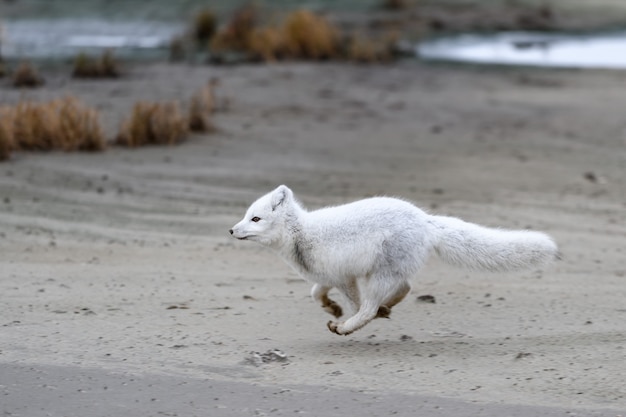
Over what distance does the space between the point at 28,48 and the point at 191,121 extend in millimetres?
9635

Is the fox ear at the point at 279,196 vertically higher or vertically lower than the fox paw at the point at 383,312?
higher

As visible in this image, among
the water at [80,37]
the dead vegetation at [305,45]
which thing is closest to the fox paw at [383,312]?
the dead vegetation at [305,45]

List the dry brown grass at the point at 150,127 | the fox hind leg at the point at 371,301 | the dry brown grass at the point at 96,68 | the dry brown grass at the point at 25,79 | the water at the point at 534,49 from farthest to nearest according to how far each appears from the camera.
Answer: the water at the point at 534,49
the dry brown grass at the point at 96,68
the dry brown grass at the point at 25,79
the dry brown grass at the point at 150,127
the fox hind leg at the point at 371,301

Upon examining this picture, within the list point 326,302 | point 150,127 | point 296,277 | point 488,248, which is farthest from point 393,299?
point 150,127

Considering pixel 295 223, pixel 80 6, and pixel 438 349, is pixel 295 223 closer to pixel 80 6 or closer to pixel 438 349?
pixel 438 349

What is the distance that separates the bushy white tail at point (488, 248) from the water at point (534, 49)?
49.8ft

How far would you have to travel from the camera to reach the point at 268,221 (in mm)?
7570

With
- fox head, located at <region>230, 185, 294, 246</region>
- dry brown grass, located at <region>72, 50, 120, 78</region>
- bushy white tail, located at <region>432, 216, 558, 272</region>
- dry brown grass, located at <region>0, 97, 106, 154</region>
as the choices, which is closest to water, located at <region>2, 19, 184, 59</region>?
dry brown grass, located at <region>72, 50, 120, 78</region>

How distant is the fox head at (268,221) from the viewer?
298 inches

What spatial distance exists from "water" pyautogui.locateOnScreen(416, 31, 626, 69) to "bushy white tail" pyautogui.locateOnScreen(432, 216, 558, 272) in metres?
15.2

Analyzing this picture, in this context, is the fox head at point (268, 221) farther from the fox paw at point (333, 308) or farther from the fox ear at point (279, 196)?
the fox paw at point (333, 308)

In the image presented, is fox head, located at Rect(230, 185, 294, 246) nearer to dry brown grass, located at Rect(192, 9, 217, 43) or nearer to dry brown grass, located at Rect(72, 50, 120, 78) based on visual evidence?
dry brown grass, located at Rect(72, 50, 120, 78)

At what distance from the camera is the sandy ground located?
6.54 meters

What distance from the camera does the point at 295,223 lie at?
24.9ft
